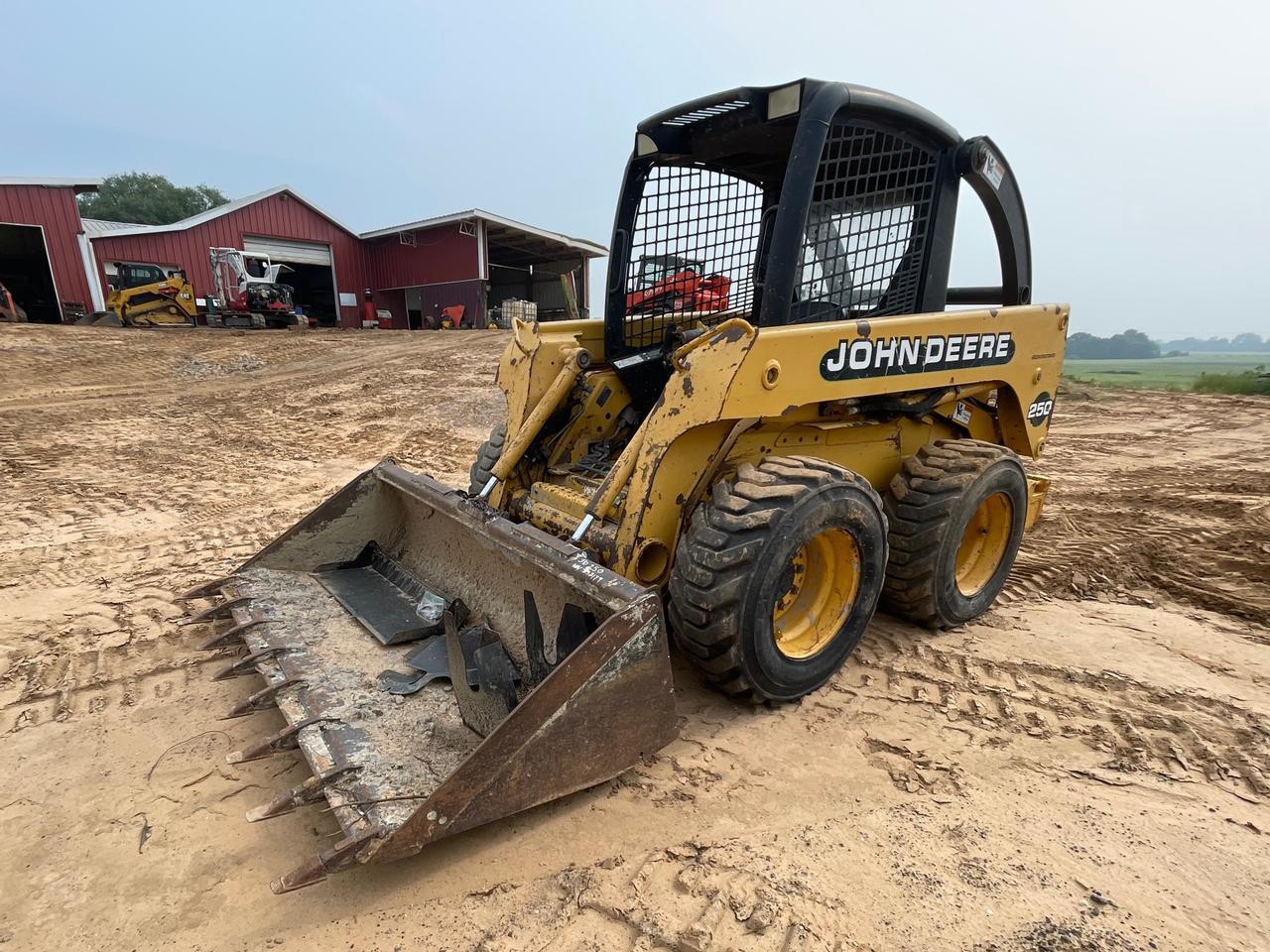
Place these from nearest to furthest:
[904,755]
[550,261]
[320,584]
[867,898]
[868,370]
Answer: [867,898], [904,755], [868,370], [320,584], [550,261]

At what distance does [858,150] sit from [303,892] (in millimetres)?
3299

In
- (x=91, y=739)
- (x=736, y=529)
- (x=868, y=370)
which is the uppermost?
(x=868, y=370)

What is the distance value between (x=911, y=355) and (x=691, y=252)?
125cm

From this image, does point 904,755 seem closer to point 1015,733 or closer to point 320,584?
point 1015,733

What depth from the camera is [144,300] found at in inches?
714

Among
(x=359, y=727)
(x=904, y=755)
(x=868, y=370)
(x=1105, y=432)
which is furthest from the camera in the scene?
(x=1105, y=432)

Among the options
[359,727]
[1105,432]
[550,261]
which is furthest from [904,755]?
[550,261]

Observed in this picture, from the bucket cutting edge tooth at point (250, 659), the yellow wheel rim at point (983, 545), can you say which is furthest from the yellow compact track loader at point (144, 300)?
the yellow wheel rim at point (983, 545)

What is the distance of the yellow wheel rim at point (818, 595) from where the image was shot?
9.16 ft

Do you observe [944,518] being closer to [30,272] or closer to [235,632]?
[235,632]

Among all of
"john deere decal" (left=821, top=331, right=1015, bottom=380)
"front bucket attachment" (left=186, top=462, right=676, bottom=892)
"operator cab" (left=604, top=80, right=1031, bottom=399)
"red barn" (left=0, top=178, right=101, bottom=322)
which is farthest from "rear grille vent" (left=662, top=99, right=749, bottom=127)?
"red barn" (left=0, top=178, right=101, bottom=322)

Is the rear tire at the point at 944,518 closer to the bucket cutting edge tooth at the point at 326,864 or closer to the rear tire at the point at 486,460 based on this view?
the rear tire at the point at 486,460

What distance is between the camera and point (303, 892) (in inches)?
75.2

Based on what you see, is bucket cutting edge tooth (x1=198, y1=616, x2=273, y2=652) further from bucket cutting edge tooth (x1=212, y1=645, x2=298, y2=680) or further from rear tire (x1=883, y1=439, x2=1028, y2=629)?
rear tire (x1=883, y1=439, x2=1028, y2=629)
